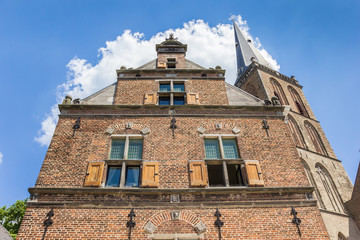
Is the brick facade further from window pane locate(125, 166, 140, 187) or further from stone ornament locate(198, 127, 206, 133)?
window pane locate(125, 166, 140, 187)

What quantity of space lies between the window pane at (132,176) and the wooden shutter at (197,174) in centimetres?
170

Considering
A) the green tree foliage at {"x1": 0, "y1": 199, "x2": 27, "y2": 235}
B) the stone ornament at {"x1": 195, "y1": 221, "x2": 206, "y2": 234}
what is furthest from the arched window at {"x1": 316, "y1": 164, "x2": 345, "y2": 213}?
the green tree foliage at {"x1": 0, "y1": 199, "x2": 27, "y2": 235}

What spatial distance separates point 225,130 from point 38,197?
6.29m

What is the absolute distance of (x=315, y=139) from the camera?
26.4 metres

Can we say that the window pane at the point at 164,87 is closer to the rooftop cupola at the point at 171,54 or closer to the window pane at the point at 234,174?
the rooftop cupola at the point at 171,54

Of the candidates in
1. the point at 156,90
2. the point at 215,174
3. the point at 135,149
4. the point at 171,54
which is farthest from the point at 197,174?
the point at 171,54

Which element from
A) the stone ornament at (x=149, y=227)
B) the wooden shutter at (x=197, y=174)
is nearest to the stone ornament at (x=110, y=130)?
the wooden shutter at (x=197, y=174)

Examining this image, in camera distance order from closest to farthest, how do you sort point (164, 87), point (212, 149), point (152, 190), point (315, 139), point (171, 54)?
1. point (152, 190)
2. point (212, 149)
3. point (164, 87)
4. point (171, 54)
5. point (315, 139)

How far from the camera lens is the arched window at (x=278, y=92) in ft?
96.6

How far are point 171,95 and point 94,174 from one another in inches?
172

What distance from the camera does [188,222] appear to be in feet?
22.7

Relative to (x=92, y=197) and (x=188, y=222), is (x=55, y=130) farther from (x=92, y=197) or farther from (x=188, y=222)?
(x=188, y=222)

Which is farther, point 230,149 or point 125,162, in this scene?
point 230,149

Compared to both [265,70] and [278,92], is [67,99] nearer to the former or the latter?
[278,92]
